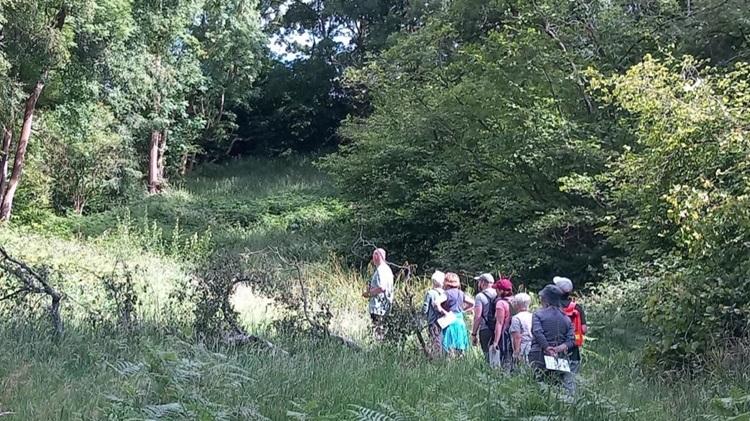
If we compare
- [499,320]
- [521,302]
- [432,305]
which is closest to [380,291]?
Result: [432,305]

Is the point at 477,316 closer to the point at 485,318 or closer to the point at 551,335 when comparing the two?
the point at 485,318

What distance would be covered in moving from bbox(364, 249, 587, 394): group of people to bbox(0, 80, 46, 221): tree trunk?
16702mm

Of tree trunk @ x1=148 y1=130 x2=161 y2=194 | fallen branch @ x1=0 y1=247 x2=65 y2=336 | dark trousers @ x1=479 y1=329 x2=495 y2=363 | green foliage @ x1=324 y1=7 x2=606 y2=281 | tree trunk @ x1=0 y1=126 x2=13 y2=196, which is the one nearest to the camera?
fallen branch @ x1=0 y1=247 x2=65 y2=336

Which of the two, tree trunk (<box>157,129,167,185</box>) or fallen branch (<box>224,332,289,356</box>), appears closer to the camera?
fallen branch (<box>224,332,289,356</box>)

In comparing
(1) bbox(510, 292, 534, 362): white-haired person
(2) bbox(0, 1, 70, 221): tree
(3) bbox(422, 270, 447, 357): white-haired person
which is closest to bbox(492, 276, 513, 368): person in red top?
(1) bbox(510, 292, 534, 362): white-haired person

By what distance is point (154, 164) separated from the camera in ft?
106

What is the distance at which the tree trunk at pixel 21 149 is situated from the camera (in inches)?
863

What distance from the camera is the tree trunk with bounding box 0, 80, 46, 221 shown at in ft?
71.9

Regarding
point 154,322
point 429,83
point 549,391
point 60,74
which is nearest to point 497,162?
point 429,83

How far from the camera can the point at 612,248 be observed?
15.5 metres

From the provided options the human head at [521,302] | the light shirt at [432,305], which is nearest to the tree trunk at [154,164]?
the light shirt at [432,305]

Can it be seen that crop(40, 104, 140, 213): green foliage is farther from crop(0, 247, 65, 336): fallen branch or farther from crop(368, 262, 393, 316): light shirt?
crop(368, 262, 393, 316): light shirt

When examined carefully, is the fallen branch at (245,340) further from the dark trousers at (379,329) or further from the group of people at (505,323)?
the group of people at (505,323)

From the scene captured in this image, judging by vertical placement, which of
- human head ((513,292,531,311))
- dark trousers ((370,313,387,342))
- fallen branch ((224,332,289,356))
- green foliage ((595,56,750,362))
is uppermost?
green foliage ((595,56,750,362))
